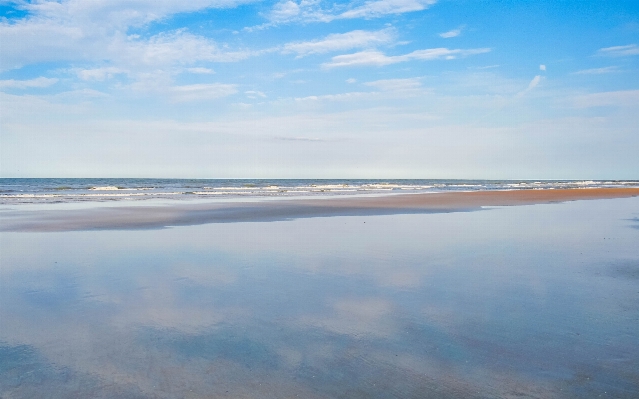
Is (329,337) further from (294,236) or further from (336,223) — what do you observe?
(336,223)

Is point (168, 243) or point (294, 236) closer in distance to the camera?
point (168, 243)

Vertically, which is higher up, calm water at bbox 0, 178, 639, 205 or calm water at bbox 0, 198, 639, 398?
calm water at bbox 0, 178, 639, 205

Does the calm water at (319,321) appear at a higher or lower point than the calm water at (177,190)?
lower

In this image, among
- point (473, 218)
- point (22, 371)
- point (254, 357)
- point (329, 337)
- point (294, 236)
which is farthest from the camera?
point (473, 218)

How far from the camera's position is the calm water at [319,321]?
3.75 meters

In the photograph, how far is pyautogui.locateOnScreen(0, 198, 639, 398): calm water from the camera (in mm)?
3750

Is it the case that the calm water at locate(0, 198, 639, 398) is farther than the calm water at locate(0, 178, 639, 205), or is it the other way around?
the calm water at locate(0, 178, 639, 205)

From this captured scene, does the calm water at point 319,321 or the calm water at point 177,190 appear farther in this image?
the calm water at point 177,190

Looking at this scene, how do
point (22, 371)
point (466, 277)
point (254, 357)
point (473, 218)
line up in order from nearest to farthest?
point (22, 371) < point (254, 357) < point (466, 277) < point (473, 218)

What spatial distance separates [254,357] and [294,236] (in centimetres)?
797

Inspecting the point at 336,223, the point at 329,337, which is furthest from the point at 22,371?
the point at 336,223

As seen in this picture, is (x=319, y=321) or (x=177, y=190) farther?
(x=177, y=190)

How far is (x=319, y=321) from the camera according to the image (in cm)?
521

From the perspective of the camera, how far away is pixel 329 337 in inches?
185
